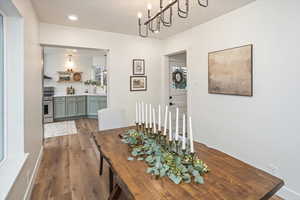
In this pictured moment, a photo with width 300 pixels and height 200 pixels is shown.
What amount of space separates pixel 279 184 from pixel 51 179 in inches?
106

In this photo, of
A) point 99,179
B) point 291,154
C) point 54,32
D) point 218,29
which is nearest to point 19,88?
point 99,179

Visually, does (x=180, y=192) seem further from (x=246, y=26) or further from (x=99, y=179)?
(x=246, y=26)

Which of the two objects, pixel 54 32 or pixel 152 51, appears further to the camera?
pixel 152 51

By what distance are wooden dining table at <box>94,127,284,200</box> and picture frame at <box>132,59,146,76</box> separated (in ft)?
8.98

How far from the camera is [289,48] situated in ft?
6.29

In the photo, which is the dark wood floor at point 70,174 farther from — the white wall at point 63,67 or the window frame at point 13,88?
the white wall at point 63,67

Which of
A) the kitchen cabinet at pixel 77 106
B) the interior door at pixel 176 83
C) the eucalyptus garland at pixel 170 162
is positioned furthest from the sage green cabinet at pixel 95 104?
the eucalyptus garland at pixel 170 162

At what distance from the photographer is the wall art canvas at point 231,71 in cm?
236

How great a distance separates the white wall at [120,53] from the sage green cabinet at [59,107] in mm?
3624

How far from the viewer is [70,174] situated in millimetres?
2537

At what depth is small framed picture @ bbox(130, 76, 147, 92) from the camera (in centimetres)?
389

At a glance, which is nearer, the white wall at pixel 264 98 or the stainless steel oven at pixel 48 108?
the white wall at pixel 264 98

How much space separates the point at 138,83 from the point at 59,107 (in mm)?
3972

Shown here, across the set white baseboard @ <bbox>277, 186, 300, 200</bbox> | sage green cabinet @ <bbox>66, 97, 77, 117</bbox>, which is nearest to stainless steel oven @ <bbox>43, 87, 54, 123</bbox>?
sage green cabinet @ <bbox>66, 97, 77, 117</bbox>
